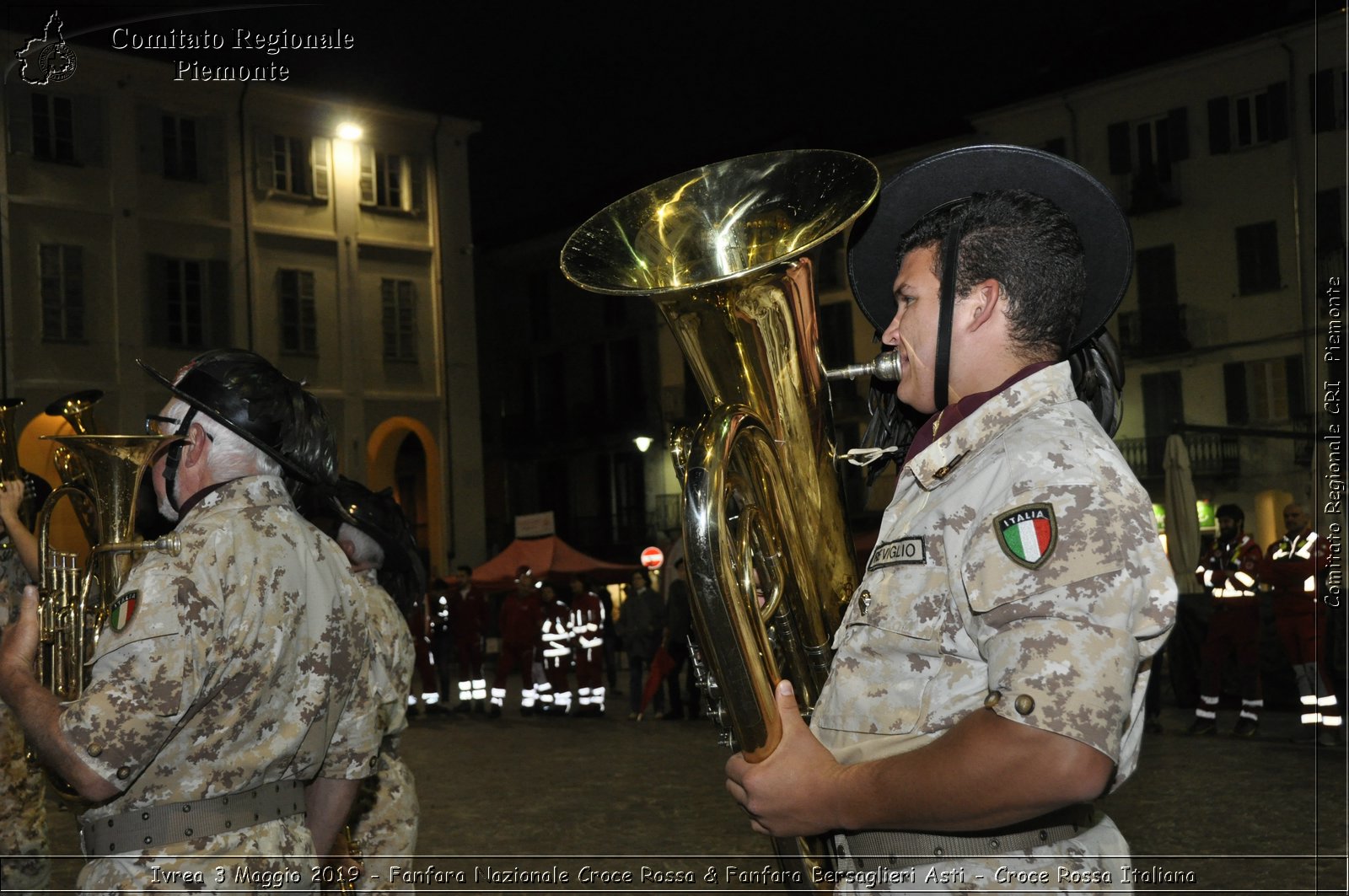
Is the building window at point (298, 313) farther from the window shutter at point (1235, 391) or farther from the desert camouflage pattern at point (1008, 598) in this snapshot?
the desert camouflage pattern at point (1008, 598)

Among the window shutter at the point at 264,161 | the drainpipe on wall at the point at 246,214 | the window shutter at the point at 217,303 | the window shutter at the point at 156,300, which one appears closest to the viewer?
the window shutter at the point at 156,300

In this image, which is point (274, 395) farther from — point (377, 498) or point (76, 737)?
point (377, 498)

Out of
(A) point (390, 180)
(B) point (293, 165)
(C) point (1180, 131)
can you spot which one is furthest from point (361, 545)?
(C) point (1180, 131)

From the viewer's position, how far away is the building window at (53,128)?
23.6 meters

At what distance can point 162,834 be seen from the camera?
2746mm

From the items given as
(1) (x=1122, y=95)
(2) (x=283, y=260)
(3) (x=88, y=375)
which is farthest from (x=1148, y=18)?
(3) (x=88, y=375)

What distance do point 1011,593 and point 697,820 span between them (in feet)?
24.1

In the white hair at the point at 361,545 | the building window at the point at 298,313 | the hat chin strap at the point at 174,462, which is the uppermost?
the building window at the point at 298,313

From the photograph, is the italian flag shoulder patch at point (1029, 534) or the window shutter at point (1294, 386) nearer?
the italian flag shoulder patch at point (1029, 534)

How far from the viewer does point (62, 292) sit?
24.1 meters

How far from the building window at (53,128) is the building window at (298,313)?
4880mm

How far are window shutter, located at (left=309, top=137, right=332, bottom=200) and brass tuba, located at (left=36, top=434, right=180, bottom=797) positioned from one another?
25.9m

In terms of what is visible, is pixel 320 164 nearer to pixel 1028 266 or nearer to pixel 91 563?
pixel 91 563

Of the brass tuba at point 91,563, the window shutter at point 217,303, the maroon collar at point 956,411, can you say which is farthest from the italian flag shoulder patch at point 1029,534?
the window shutter at point 217,303
